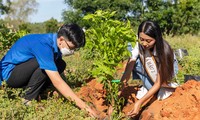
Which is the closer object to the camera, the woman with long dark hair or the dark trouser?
the woman with long dark hair

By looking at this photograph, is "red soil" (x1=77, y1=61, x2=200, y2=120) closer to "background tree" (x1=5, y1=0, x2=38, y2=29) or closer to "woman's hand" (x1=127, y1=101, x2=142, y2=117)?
"woman's hand" (x1=127, y1=101, x2=142, y2=117)

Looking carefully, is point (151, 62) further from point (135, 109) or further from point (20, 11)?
point (20, 11)

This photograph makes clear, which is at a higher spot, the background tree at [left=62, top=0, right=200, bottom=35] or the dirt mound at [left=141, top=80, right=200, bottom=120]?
the dirt mound at [left=141, top=80, right=200, bottom=120]

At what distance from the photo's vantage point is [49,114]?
2.77 metres

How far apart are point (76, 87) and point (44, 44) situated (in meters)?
1.49

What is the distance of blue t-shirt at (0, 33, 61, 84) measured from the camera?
128 inches

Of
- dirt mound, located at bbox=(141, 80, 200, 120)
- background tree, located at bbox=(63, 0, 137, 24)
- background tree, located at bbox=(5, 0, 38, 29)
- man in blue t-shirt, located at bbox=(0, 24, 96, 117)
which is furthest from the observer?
background tree, located at bbox=(5, 0, 38, 29)

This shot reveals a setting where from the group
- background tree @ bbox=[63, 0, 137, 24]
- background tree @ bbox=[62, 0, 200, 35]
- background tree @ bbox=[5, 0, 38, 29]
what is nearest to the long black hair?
background tree @ bbox=[62, 0, 200, 35]

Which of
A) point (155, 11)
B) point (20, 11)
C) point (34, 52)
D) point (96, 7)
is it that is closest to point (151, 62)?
point (34, 52)

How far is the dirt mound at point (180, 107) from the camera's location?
3.09m

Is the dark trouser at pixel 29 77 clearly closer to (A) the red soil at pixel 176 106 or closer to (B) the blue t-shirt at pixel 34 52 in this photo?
(B) the blue t-shirt at pixel 34 52

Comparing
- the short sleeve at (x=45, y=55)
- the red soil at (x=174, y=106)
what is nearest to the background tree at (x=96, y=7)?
the red soil at (x=174, y=106)

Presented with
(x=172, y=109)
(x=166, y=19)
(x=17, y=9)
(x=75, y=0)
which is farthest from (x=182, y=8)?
(x=17, y=9)

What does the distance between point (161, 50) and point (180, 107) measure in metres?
0.60
